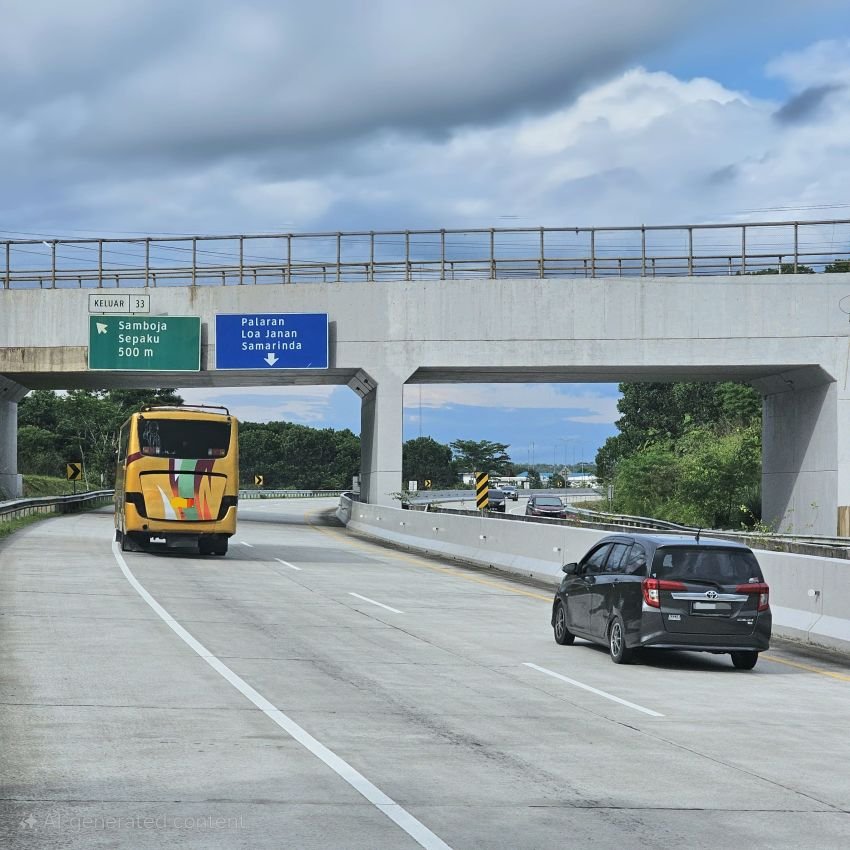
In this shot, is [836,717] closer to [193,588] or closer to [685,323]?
[193,588]

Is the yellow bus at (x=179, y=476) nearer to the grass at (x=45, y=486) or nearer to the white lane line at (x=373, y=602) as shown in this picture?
the white lane line at (x=373, y=602)

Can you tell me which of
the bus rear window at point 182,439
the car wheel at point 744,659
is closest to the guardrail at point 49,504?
the bus rear window at point 182,439

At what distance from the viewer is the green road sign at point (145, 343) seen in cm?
5009

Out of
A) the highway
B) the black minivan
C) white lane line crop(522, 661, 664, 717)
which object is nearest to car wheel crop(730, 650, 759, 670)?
the black minivan

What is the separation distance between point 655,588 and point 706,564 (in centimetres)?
79

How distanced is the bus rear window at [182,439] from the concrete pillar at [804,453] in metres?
23.1

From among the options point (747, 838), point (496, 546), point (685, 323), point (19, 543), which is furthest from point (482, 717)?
point (685, 323)

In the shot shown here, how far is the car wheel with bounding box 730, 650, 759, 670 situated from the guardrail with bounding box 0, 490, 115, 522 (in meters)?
36.3

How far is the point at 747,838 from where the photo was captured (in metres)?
7.40

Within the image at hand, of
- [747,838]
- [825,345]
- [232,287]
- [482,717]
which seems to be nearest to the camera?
[747,838]

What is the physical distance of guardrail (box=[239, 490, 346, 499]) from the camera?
4532 inches

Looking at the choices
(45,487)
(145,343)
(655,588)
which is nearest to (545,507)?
(145,343)

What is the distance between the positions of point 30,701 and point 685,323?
3959cm

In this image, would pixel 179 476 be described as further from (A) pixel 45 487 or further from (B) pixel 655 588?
(A) pixel 45 487
